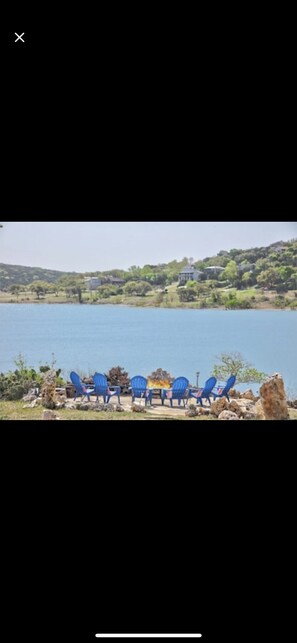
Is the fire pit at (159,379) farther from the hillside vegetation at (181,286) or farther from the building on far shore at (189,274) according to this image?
the building on far shore at (189,274)

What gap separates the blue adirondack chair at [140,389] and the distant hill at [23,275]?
4.90 feet

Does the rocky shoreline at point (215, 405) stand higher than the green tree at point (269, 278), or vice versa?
the green tree at point (269, 278)

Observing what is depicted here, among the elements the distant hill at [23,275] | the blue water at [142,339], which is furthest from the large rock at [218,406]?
the distant hill at [23,275]

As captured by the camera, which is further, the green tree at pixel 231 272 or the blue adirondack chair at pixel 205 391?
the green tree at pixel 231 272

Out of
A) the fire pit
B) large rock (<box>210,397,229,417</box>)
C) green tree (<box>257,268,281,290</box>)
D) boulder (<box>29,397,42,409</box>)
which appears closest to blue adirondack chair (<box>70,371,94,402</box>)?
boulder (<box>29,397,42,409</box>)

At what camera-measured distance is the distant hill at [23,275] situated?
8.10 metres

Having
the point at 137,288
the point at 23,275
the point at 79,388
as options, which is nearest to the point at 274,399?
the point at 137,288

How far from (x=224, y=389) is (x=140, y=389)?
0.93 m

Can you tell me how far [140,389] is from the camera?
7.98 m
